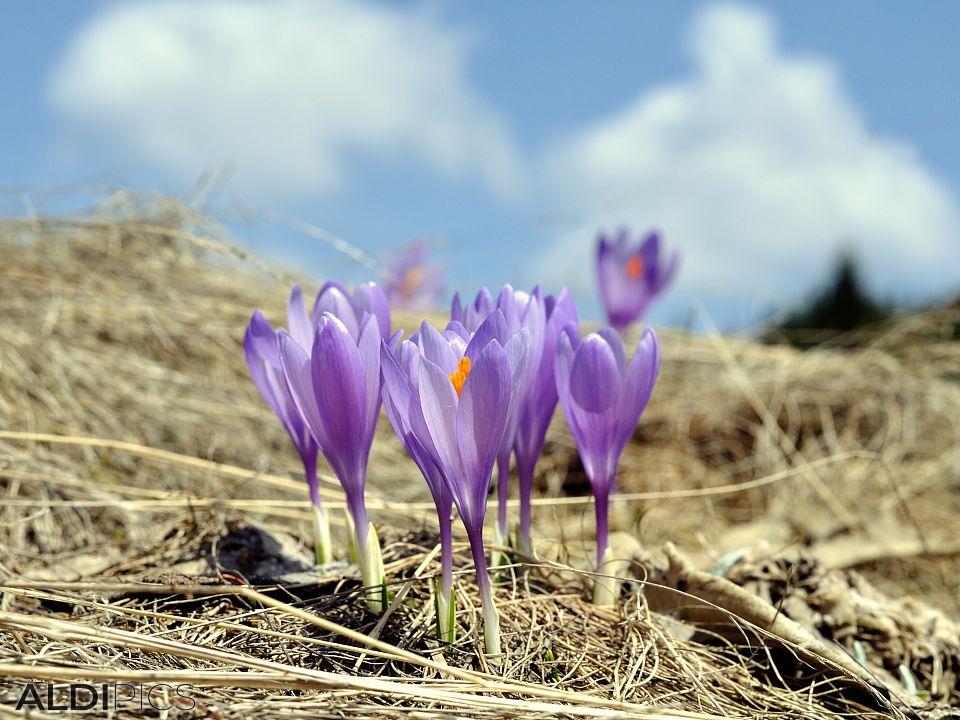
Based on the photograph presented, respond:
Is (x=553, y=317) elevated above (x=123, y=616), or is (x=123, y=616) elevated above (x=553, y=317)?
(x=553, y=317)

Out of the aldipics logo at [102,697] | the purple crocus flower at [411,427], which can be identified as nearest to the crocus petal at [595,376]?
the purple crocus flower at [411,427]

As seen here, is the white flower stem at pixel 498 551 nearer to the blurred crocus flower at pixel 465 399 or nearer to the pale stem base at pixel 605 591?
the pale stem base at pixel 605 591

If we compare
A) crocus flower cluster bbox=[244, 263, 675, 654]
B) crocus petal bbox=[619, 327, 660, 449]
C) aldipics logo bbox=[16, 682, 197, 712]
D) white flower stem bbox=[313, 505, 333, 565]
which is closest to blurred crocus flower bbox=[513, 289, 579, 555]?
crocus flower cluster bbox=[244, 263, 675, 654]

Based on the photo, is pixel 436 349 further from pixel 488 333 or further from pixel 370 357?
pixel 370 357

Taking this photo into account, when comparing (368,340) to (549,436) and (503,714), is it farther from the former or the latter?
(549,436)

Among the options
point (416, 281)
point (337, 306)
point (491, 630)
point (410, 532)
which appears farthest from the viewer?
point (416, 281)

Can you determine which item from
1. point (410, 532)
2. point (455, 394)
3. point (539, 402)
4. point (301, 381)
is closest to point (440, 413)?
point (455, 394)

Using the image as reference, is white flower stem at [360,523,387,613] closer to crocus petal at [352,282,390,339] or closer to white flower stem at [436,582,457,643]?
white flower stem at [436,582,457,643]

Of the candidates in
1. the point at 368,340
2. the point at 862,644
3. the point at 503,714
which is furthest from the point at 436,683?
the point at 862,644
